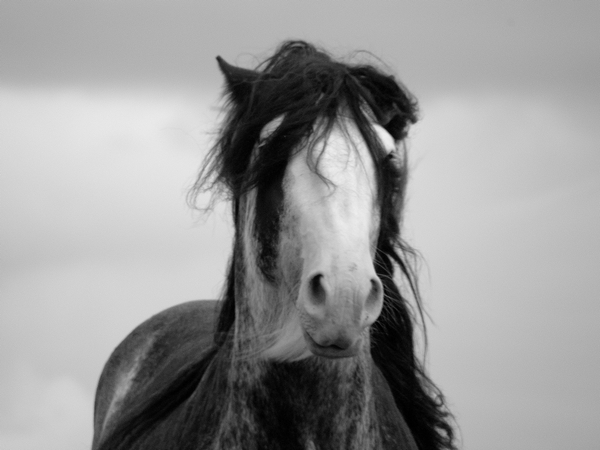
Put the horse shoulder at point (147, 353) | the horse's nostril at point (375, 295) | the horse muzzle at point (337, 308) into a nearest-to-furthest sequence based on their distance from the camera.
A: the horse muzzle at point (337, 308) → the horse's nostril at point (375, 295) → the horse shoulder at point (147, 353)

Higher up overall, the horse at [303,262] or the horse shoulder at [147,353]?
the horse at [303,262]

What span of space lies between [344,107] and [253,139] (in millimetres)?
487

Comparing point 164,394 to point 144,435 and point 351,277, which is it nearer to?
point 144,435

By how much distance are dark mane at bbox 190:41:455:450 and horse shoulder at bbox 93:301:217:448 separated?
1.81 meters

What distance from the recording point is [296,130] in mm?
4277

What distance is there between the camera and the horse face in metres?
3.73

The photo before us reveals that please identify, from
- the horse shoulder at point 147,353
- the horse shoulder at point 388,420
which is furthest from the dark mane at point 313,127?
the horse shoulder at point 147,353

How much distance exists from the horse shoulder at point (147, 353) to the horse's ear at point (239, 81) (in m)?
2.15

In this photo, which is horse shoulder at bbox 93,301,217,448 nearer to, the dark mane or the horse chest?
the dark mane

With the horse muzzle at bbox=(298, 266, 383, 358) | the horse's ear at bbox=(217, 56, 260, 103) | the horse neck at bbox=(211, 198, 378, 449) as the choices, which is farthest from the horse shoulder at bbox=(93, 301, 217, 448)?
the horse muzzle at bbox=(298, 266, 383, 358)

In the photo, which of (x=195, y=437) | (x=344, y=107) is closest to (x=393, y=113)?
(x=344, y=107)

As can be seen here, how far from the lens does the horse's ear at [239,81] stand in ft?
15.9

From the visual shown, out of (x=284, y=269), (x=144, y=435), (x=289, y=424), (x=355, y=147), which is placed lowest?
(x=144, y=435)

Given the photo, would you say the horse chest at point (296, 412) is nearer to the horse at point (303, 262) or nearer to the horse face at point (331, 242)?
the horse at point (303, 262)
